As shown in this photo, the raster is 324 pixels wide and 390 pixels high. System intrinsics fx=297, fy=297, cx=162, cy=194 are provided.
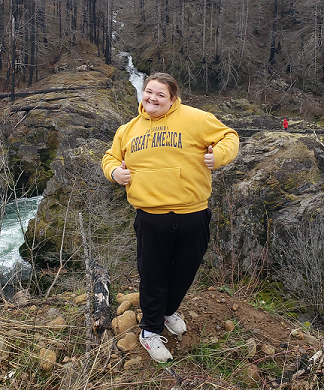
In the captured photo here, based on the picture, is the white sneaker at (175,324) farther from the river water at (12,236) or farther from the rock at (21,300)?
the river water at (12,236)

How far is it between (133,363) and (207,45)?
31.8 metres

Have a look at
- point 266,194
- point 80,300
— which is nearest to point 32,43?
point 266,194

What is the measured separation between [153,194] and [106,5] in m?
34.4

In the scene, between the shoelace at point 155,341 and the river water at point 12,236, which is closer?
the shoelace at point 155,341

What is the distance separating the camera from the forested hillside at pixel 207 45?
24.8m

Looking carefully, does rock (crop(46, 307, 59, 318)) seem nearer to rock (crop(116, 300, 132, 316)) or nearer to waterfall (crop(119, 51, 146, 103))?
rock (crop(116, 300, 132, 316))

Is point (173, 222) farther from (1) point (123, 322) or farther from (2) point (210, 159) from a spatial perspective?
(1) point (123, 322)

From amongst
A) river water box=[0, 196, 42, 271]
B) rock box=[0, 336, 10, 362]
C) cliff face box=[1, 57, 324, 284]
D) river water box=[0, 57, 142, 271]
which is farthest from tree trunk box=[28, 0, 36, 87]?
rock box=[0, 336, 10, 362]

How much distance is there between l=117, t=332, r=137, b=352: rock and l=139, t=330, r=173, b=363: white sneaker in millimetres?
125

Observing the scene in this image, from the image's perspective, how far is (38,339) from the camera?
244 centimetres

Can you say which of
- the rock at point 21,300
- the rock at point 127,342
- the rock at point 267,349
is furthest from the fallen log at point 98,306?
the rock at point 267,349

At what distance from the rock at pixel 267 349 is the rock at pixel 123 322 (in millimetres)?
1099

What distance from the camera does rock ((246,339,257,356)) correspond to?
2.35m

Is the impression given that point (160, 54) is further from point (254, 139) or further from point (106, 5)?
point (254, 139)
